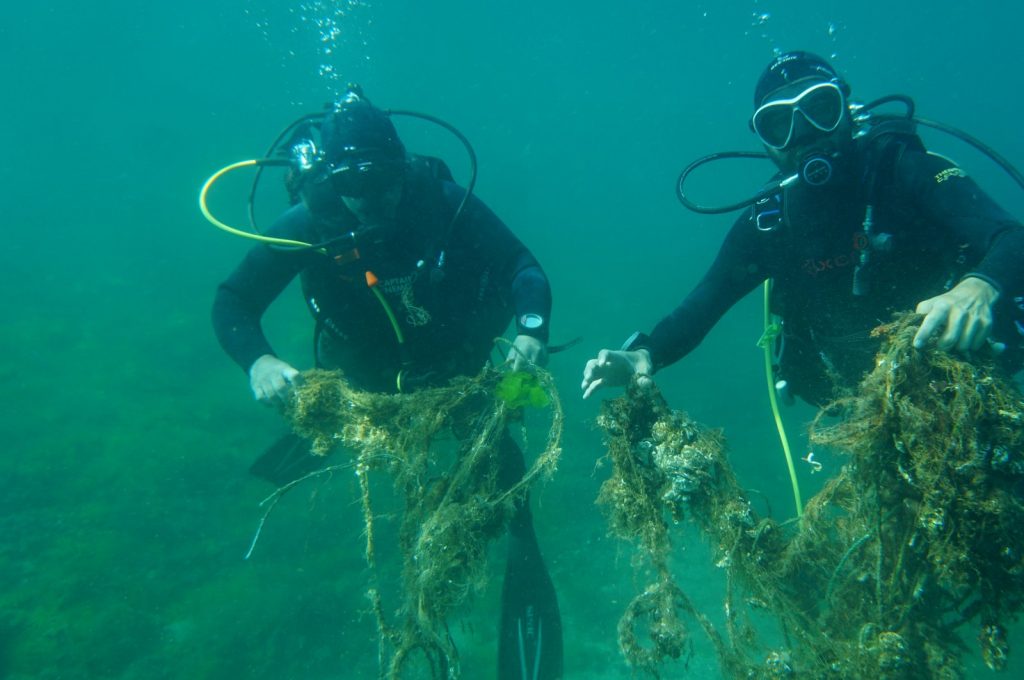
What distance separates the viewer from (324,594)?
797cm

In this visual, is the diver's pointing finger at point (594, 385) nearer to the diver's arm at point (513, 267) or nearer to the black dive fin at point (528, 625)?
the diver's arm at point (513, 267)

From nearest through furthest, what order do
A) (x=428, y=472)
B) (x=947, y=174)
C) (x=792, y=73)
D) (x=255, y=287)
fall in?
1. (x=947, y=174)
2. (x=428, y=472)
3. (x=792, y=73)
4. (x=255, y=287)

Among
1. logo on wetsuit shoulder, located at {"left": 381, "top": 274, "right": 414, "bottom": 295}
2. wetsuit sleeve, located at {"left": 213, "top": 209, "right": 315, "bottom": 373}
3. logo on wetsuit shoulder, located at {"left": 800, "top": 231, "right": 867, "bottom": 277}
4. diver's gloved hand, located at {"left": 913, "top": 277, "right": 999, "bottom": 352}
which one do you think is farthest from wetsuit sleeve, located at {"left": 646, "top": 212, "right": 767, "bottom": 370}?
wetsuit sleeve, located at {"left": 213, "top": 209, "right": 315, "bottom": 373}

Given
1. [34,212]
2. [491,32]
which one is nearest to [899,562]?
[34,212]

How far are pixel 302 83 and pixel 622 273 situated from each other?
370 feet

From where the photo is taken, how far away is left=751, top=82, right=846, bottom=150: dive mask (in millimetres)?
3471

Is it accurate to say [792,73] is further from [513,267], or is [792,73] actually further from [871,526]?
[871,526]

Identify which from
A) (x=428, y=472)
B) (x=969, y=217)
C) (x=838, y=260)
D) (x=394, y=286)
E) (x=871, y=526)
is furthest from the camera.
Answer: (x=394, y=286)

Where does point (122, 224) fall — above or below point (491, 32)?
below

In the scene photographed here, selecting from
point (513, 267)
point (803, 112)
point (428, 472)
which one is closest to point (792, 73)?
point (803, 112)

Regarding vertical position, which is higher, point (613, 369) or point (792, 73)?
point (792, 73)

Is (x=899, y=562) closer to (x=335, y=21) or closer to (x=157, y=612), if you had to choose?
(x=157, y=612)

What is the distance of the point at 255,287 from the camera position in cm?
438

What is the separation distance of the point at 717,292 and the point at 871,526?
6.74 feet
